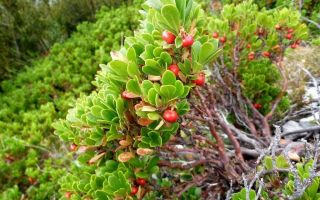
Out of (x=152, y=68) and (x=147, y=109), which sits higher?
(x=152, y=68)

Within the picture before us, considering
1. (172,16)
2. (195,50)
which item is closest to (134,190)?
(195,50)

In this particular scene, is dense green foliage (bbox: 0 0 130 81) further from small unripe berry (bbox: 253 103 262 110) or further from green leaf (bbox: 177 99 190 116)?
green leaf (bbox: 177 99 190 116)

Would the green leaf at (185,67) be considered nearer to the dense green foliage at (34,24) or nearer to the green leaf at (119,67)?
the green leaf at (119,67)

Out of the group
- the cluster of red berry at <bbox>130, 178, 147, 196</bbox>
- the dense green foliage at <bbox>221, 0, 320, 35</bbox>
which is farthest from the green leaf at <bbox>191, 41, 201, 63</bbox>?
the dense green foliage at <bbox>221, 0, 320, 35</bbox>

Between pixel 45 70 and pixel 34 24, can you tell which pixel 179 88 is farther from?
pixel 34 24

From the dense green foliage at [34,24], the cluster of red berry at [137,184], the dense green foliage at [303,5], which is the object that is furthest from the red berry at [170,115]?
the dense green foliage at [34,24]

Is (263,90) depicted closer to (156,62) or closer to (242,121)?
(242,121)
